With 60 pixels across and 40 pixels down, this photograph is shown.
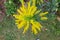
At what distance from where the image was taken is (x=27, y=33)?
8.82ft

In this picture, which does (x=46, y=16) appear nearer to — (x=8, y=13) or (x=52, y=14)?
(x=52, y=14)

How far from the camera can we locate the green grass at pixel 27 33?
267cm

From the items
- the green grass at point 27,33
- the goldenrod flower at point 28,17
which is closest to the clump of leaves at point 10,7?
the green grass at point 27,33

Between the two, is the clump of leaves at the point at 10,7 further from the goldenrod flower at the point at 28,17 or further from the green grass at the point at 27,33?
the goldenrod flower at the point at 28,17

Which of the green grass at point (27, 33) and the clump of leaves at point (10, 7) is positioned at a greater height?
the clump of leaves at point (10, 7)

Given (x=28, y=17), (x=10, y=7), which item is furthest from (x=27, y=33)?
(x=10, y=7)

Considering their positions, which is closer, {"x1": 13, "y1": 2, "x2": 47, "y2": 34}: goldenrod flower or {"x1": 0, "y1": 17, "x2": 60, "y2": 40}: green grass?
{"x1": 13, "y1": 2, "x2": 47, "y2": 34}: goldenrod flower

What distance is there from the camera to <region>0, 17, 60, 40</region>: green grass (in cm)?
267

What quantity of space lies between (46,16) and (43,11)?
84mm

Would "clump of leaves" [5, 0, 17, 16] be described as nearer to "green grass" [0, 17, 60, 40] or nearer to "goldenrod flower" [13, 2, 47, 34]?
"green grass" [0, 17, 60, 40]

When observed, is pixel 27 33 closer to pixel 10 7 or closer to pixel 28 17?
pixel 28 17

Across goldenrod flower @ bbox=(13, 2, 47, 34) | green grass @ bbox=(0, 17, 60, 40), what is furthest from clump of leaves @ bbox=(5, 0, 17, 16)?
goldenrod flower @ bbox=(13, 2, 47, 34)

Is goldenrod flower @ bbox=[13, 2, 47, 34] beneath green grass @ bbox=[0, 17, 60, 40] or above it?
above

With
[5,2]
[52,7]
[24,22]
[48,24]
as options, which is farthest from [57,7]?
[5,2]
